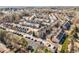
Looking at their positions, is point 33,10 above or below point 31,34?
above

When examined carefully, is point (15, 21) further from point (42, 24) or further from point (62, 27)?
point (62, 27)

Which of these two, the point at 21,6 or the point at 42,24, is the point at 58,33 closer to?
the point at 42,24

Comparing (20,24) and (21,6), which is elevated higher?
(21,6)

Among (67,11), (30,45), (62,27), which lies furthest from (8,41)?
(67,11)

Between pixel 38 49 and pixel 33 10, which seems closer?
pixel 38 49

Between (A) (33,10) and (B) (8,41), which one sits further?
(A) (33,10)
